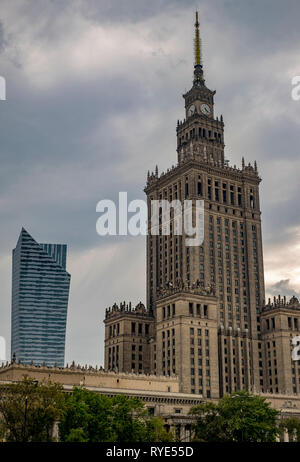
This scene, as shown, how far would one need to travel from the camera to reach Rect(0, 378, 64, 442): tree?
333 ft

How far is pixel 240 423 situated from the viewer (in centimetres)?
12250

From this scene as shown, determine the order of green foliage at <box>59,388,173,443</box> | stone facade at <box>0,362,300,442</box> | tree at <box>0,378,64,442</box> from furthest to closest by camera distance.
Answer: stone facade at <box>0,362,300,442</box>
green foliage at <box>59,388,173,443</box>
tree at <box>0,378,64,442</box>

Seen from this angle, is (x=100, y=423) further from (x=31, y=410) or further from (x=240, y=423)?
(x=240, y=423)

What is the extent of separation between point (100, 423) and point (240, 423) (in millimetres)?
30105

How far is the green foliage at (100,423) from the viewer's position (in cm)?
10575

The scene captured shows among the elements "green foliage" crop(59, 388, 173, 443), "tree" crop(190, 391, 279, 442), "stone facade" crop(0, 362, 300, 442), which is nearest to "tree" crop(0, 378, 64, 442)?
"green foliage" crop(59, 388, 173, 443)

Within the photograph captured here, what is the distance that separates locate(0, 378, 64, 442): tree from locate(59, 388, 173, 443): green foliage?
2712 mm

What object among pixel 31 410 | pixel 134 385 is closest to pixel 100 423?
pixel 31 410

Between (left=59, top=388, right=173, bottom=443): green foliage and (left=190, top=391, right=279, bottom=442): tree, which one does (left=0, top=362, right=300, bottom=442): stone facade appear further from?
(left=59, top=388, right=173, bottom=443): green foliage

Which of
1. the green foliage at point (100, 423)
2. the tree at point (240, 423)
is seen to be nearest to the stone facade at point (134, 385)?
the tree at point (240, 423)

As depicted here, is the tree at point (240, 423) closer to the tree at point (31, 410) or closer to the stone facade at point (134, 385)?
the stone facade at point (134, 385)
